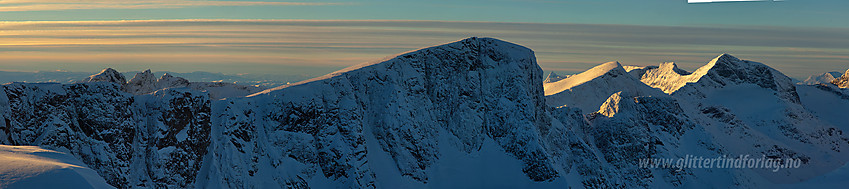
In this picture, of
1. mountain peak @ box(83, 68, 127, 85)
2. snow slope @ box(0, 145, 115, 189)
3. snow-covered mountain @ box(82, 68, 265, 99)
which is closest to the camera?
snow slope @ box(0, 145, 115, 189)

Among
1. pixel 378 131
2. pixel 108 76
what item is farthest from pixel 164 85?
pixel 378 131

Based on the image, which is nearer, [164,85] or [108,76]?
[108,76]

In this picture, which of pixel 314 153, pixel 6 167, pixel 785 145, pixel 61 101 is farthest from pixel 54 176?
pixel 785 145

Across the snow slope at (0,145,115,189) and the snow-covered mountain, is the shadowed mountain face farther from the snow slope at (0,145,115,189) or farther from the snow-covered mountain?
the snow slope at (0,145,115,189)

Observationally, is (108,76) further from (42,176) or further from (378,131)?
(42,176)

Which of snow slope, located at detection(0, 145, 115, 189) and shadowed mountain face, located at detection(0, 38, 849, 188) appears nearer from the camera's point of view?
snow slope, located at detection(0, 145, 115, 189)

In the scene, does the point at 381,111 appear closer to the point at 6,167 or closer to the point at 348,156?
the point at 348,156

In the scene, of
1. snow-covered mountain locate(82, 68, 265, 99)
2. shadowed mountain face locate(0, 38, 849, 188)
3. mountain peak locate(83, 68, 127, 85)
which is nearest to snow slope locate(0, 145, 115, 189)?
shadowed mountain face locate(0, 38, 849, 188)

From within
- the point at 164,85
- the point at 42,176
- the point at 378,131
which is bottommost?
the point at 378,131
